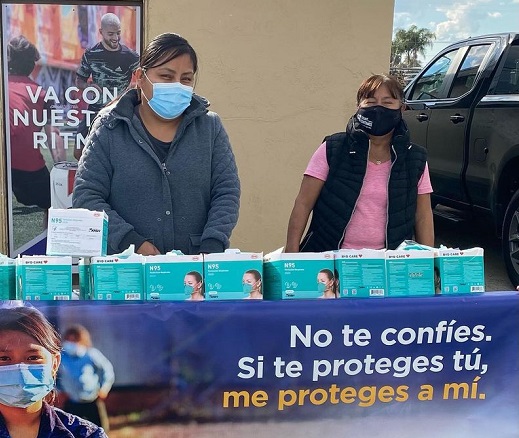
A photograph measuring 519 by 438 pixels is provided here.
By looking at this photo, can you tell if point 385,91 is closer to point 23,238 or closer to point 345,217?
point 345,217

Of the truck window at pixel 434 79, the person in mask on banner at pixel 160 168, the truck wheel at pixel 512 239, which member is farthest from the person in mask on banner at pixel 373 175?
the truck window at pixel 434 79

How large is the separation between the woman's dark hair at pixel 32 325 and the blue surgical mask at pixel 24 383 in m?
0.07

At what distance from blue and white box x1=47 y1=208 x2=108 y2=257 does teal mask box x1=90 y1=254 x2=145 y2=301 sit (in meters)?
0.05

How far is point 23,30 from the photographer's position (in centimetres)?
428

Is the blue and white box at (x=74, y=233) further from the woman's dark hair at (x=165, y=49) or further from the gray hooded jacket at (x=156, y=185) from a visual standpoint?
the woman's dark hair at (x=165, y=49)

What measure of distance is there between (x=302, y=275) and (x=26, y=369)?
88cm

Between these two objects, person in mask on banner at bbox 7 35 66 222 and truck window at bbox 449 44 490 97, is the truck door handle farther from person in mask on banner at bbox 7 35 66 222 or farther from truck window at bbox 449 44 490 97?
person in mask on banner at bbox 7 35 66 222

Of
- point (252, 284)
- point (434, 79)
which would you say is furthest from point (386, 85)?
point (434, 79)

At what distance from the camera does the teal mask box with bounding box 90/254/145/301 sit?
2.00 meters

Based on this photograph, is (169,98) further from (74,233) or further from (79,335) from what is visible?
(79,335)

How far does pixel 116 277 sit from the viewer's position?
2.01 m

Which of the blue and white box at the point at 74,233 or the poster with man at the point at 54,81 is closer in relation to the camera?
the blue and white box at the point at 74,233

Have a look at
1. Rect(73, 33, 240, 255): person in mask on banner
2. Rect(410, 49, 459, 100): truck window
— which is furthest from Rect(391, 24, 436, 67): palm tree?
Rect(73, 33, 240, 255): person in mask on banner

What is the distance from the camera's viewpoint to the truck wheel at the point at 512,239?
508cm
